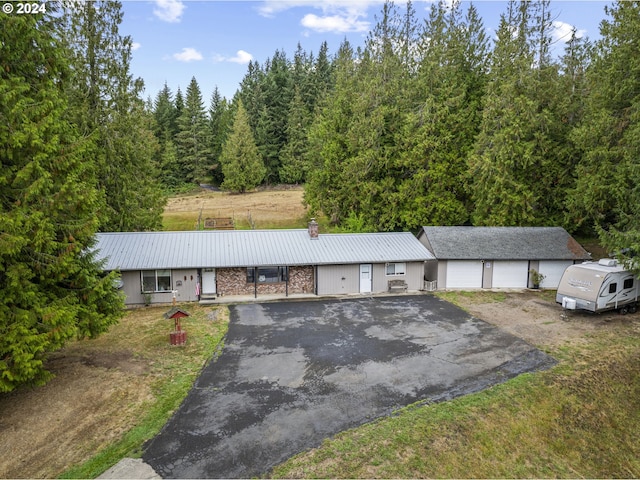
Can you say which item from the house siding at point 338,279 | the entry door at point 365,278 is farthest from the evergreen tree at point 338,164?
the house siding at point 338,279

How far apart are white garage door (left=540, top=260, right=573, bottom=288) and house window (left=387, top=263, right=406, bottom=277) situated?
830 cm

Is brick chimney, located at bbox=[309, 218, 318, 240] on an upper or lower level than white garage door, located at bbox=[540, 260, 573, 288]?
upper

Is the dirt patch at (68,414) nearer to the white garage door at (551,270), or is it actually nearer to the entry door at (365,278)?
the entry door at (365,278)

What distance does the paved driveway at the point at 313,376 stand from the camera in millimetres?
9188

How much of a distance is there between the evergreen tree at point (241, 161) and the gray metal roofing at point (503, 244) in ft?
91.9

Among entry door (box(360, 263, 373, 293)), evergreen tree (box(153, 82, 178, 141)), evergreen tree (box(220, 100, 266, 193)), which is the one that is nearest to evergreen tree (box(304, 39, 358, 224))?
entry door (box(360, 263, 373, 293))

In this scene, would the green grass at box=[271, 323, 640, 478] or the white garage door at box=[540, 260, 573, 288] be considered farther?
the white garage door at box=[540, 260, 573, 288]

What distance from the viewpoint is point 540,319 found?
18.2 metres

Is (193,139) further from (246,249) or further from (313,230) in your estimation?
(246,249)

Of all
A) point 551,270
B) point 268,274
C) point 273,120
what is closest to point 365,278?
point 268,274

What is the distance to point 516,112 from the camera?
88.2 ft

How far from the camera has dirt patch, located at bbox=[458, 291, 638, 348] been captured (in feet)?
52.9

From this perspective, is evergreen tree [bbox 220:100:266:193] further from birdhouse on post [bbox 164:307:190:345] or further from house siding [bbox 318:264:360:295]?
birdhouse on post [bbox 164:307:190:345]

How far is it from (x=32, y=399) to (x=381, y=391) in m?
9.58
